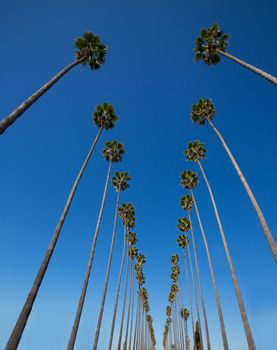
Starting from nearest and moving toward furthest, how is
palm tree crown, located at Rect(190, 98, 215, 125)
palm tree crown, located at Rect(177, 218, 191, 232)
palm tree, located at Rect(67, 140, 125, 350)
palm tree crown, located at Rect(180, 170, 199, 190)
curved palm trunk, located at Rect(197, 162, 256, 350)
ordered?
curved palm trunk, located at Rect(197, 162, 256, 350) < palm tree, located at Rect(67, 140, 125, 350) < palm tree crown, located at Rect(190, 98, 215, 125) < palm tree crown, located at Rect(180, 170, 199, 190) < palm tree crown, located at Rect(177, 218, 191, 232)

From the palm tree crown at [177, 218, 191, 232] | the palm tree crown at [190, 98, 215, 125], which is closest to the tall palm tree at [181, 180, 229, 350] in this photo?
the palm tree crown at [177, 218, 191, 232]

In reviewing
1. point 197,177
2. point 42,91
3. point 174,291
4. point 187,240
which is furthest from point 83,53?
point 174,291

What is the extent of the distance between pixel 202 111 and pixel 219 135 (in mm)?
6021

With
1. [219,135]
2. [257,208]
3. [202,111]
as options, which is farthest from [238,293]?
[202,111]

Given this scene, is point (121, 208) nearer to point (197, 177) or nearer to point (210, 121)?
point (197, 177)

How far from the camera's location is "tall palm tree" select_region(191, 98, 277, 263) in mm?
Result: 13250

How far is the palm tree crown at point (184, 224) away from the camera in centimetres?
4398

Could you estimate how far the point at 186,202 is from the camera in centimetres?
4000

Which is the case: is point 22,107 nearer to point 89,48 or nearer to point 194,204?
point 89,48

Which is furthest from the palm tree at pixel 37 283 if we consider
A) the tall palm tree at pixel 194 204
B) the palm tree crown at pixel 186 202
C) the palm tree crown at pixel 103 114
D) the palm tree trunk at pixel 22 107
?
the palm tree crown at pixel 186 202

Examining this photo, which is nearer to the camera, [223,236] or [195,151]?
[223,236]

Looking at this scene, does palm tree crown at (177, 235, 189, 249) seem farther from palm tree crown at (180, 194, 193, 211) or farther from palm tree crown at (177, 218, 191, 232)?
palm tree crown at (180, 194, 193, 211)

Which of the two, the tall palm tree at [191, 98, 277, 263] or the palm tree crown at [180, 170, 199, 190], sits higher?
the palm tree crown at [180, 170, 199, 190]

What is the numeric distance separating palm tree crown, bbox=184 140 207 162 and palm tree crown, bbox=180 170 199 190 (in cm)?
528
